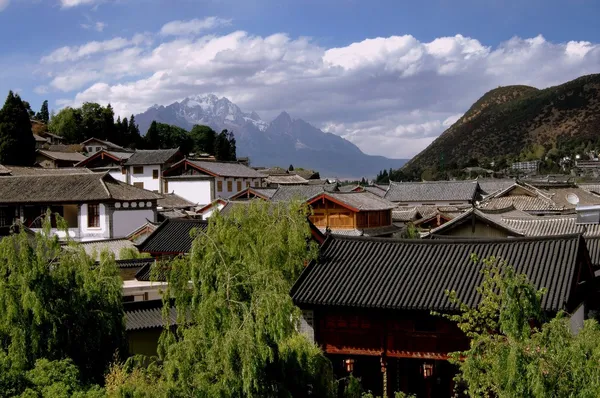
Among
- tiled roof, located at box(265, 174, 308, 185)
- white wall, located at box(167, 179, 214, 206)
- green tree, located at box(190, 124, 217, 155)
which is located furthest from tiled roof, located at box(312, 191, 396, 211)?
green tree, located at box(190, 124, 217, 155)

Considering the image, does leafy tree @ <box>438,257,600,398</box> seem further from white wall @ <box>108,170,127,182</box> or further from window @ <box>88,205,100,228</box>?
white wall @ <box>108,170,127,182</box>

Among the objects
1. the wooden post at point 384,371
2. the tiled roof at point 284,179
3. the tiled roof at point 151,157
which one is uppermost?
the tiled roof at point 151,157

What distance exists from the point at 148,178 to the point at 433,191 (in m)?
26.4

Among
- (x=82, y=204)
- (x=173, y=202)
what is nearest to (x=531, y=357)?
(x=82, y=204)

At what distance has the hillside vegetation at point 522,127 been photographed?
112 meters

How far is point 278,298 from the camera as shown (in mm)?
10750

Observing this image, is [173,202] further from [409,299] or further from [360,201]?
[409,299]

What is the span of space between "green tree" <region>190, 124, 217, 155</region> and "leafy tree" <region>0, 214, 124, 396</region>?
75795 mm

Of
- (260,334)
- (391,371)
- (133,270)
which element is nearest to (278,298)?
(260,334)

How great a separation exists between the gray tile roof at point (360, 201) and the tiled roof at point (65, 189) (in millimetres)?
11816

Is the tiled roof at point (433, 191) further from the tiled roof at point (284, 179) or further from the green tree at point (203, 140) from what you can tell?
the green tree at point (203, 140)

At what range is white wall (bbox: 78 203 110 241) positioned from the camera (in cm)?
3775

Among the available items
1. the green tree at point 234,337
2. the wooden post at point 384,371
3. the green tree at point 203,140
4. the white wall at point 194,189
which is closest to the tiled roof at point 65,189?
the white wall at point 194,189

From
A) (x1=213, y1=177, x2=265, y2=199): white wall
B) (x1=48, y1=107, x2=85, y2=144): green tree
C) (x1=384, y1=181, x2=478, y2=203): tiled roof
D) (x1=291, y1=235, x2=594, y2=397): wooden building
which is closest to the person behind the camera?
(x1=291, y1=235, x2=594, y2=397): wooden building
